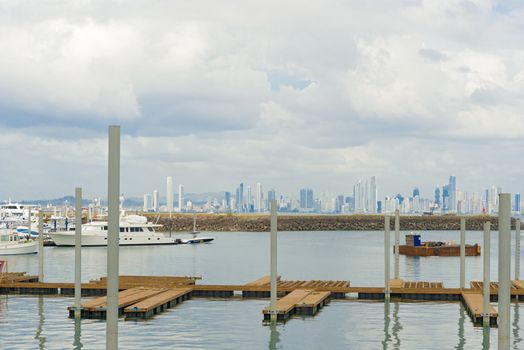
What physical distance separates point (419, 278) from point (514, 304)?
2440 centimetres

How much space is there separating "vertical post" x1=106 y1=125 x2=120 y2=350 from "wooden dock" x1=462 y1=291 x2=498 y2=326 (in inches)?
906

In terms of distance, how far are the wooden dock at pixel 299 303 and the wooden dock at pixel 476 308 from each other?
7.26 meters

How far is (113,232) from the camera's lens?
56.4 feet

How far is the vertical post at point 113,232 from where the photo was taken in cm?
1678

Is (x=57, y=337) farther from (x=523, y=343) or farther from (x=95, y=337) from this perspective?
(x=523, y=343)

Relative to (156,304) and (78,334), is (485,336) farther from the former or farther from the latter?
(78,334)

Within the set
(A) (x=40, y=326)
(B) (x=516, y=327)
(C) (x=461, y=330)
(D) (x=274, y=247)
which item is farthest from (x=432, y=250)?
(A) (x=40, y=326)

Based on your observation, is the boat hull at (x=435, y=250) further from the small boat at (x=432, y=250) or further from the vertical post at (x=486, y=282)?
the vertical post at (x=486, y=282)

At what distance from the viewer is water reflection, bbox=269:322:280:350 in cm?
3278

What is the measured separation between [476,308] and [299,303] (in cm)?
816

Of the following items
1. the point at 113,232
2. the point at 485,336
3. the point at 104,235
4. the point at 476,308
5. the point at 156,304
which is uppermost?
the point at 113,232

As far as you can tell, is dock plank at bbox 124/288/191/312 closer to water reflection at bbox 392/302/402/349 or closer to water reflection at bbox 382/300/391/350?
water reflection at bbox 382/300/391/350

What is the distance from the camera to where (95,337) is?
1316 inches

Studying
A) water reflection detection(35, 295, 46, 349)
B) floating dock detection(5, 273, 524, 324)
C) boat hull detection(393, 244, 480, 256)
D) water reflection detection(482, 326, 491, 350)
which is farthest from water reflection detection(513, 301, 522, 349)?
boat hull detection(393, 244, 480, 256)
